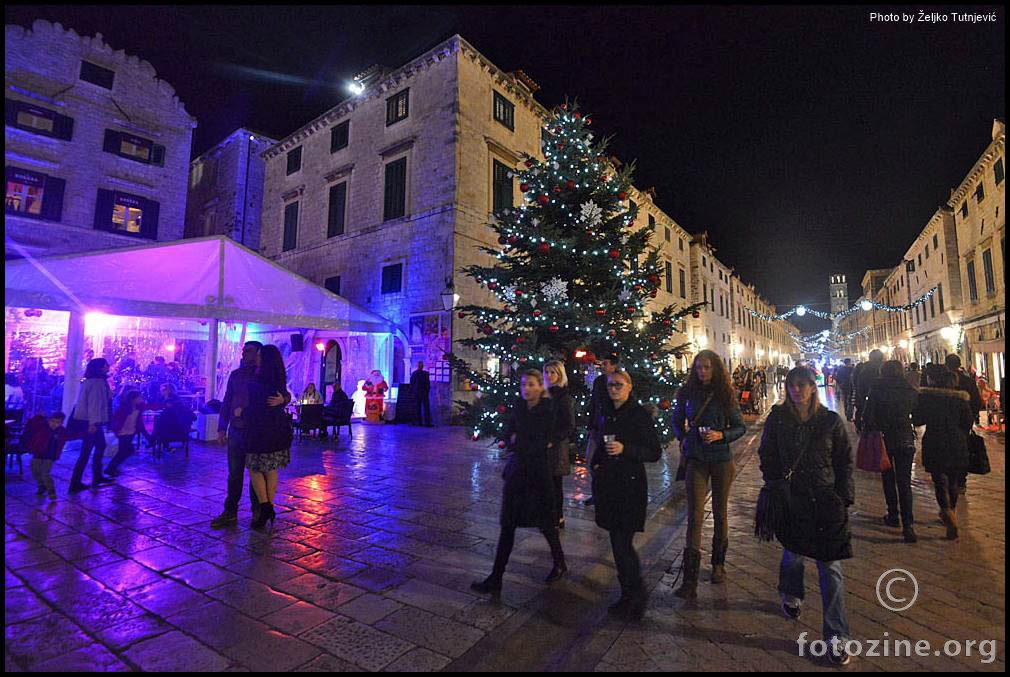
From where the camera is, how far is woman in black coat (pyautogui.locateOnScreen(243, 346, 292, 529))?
15.9 feet

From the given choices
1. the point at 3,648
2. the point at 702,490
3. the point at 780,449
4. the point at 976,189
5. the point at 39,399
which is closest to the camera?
the point at 3,648

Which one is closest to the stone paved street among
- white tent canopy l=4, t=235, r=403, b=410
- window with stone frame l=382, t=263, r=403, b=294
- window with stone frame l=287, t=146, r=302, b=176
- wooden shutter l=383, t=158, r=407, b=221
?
white tent canopy l=4, t=235, r=403, b=410

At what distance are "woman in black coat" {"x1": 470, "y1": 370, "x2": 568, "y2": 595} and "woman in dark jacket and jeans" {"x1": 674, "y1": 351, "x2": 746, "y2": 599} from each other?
1.17 m

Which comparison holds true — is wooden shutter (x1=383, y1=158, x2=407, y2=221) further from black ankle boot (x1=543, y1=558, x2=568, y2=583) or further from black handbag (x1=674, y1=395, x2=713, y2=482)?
black ankle boot (x1=543, y1=558, x2=568, y2=583)

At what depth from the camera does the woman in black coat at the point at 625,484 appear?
3305mm

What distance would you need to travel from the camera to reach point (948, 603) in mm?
3418

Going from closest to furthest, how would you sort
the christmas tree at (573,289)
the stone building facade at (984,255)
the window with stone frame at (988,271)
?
1. the christmas tree at (573,289)
2. the stone building facade at (984,255)
3. the window with stone frame at (988,271)

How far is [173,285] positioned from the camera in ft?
35.3

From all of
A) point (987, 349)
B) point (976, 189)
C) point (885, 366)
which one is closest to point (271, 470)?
point (885, 366)

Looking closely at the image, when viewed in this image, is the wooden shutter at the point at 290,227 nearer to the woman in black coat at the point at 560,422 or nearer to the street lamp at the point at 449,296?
the street lamp at the point at 449,296

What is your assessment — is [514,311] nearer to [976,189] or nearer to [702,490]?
[702,490]

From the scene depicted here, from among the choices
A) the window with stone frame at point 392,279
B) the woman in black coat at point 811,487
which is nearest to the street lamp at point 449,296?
the window with stone frame at point 392,279

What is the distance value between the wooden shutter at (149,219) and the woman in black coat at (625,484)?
23980 mm

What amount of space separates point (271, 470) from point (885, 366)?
6.68m
